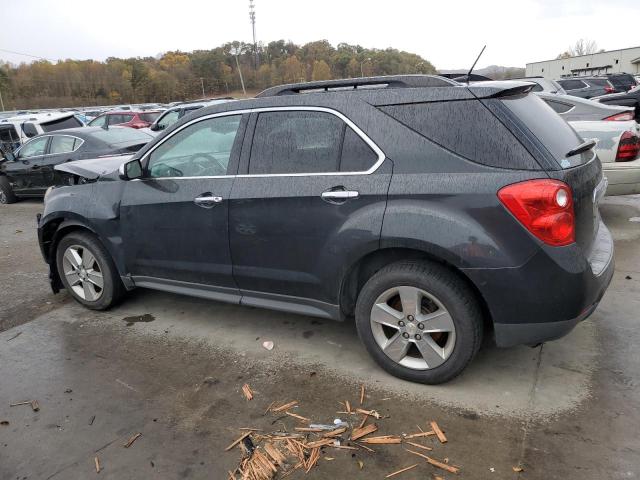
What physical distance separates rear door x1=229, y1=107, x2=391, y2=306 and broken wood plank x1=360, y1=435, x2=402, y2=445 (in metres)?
0.93

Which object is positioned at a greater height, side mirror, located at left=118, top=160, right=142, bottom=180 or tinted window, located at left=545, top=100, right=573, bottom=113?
tinted window, located at left=545, top=100, right=573, bottom=113

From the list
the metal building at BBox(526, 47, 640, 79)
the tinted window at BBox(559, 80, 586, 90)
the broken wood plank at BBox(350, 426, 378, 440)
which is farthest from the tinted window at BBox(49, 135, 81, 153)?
the metal building at BBox(526, 47, 640, 79)

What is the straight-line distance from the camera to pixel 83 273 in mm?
4672

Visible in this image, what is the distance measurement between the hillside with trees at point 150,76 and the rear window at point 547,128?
67.2m

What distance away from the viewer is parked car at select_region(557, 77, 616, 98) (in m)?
19.9

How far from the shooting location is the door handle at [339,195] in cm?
311

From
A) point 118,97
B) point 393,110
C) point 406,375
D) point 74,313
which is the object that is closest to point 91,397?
point 74,313

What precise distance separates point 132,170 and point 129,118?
1403cm

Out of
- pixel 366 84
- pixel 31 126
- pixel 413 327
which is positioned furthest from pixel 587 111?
pixel 31 126

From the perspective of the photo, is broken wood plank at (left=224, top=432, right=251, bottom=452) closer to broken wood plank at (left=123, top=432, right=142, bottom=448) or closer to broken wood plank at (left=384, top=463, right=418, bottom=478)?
broken wood plank at (left=123, top=432, right=142, bottom=448)

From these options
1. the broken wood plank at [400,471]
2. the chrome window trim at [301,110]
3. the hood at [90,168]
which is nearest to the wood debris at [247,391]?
the broken wood plank at [400,471]

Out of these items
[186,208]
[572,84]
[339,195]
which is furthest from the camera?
[572,84]

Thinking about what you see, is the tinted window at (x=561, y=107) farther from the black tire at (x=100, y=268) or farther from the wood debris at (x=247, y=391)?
the black tire at (x=100, y=268)

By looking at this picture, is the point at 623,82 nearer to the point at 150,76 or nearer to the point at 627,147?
the point at 627,147
